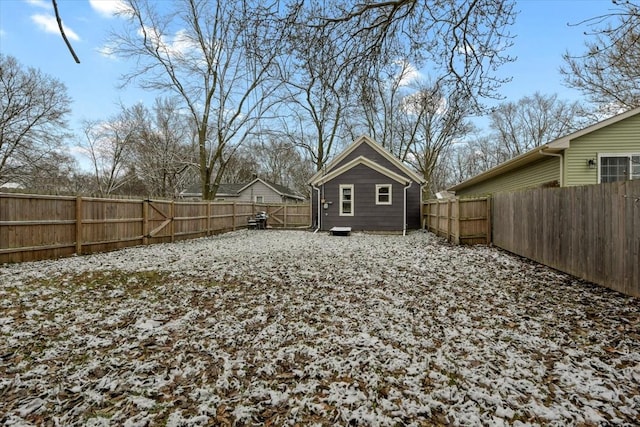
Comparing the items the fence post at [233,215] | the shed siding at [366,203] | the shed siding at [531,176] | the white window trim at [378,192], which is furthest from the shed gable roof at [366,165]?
the fence post at [233,215]

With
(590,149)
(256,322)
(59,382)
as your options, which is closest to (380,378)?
(256,322)

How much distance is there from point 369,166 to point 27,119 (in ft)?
64.7

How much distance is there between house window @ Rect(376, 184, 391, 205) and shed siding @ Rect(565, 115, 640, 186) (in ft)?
24.6

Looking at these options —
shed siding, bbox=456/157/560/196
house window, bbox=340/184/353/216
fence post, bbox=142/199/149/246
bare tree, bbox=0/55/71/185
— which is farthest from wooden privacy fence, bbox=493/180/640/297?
bare tree, bbox=0/55/71/185

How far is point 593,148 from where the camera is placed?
8984 millimetres

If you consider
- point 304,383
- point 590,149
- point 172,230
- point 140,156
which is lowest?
point 304,383

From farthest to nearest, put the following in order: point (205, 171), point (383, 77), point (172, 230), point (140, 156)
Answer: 1. point (140, 156)
2. point (205, 171)
3. point (172, 230)
4. point (383, 77)

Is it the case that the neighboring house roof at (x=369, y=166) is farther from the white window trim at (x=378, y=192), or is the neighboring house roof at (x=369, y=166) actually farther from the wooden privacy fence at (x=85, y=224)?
the wooden privacy fence at (x=85, y=224)

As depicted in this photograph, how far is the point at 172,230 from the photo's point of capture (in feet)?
37.9

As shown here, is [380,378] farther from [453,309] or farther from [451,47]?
[451,47]

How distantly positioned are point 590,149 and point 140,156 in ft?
96.2

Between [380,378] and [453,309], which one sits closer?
[380,378]

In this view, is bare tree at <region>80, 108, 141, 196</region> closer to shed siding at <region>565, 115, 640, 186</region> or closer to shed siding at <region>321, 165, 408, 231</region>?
shed siding at <region>321, 165, 408, 231</region>

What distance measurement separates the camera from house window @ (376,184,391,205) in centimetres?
1560
